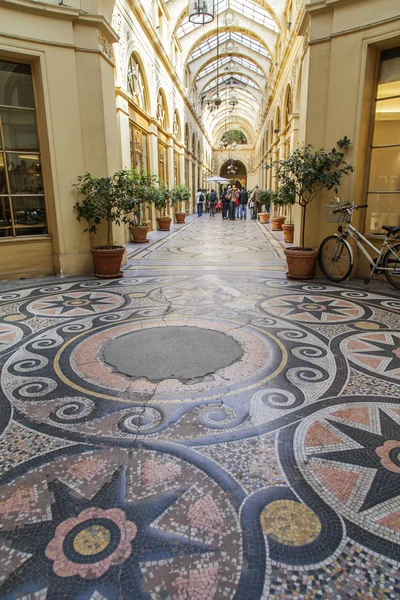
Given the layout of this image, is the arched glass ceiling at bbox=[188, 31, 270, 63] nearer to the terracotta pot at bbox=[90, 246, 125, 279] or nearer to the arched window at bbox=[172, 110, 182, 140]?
the arched window at bbox=[172, 110, 182, 140]

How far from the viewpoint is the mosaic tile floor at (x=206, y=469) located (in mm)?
1321

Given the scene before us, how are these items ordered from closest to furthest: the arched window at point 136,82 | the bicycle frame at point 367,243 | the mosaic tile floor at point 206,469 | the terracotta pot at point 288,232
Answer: the mosaic tile floor at point 206,469
the bicycle frame at point 367,243
the terracotta pot at point 288,232
the arched window at point 136,82

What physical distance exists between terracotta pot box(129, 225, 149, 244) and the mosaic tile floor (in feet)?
23.5

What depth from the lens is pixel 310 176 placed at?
555 centimetres

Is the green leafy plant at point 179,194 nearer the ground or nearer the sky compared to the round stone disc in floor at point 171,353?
nearer the sky

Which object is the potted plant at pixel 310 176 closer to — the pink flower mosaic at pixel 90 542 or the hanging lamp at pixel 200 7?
the pink flower mosaic at pixel 90 542

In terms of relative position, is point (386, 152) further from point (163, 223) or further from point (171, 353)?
point (163, 223)

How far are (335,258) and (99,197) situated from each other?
369 centimetres

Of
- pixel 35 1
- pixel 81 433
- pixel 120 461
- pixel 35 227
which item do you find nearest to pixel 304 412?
pixel 120 461

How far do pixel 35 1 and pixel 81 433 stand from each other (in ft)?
19.8

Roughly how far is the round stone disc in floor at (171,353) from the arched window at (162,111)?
13098mm

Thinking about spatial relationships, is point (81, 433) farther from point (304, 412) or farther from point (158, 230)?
point (158, 230)

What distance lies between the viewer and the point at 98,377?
2.73 m

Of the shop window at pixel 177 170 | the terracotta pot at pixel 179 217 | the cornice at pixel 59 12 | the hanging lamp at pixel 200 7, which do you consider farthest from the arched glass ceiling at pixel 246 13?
the cornice at pixel 59 12
